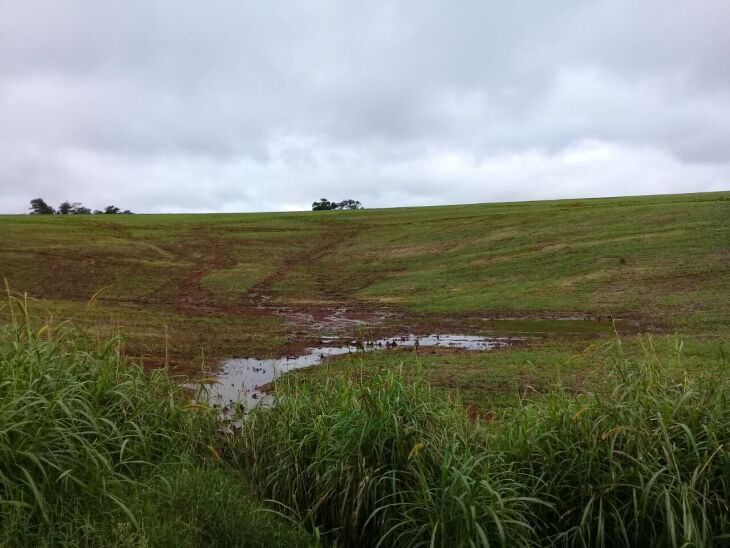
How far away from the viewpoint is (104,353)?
6.87 metres

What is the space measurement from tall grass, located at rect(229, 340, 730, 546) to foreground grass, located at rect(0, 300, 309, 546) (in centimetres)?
70

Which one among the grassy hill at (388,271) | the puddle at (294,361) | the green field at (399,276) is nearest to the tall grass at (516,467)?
the green field at (399,276)

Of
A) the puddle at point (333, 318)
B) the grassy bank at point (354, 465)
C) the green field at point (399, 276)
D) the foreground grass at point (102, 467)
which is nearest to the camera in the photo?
the foreground grass at point (102, 467)

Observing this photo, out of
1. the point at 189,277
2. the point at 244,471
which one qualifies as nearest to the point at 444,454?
the point at 244,471

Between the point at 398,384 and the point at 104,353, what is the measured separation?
366 cm

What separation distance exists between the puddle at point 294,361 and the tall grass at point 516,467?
5412 millimetres

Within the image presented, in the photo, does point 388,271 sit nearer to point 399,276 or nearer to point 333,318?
point 399,276

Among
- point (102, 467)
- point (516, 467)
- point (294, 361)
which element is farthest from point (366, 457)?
point (294, 361)

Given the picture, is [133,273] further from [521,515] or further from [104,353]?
[521,515]

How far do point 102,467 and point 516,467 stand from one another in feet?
14.3

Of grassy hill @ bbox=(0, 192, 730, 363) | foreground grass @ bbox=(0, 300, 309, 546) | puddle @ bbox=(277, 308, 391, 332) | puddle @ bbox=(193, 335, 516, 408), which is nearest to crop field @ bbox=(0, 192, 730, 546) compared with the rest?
foreground grass @ bbox=(0, 300, 309, 546)

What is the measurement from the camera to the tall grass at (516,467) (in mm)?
5359

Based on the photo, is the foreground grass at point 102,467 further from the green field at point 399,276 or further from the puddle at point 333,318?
the puddle at point 333,318

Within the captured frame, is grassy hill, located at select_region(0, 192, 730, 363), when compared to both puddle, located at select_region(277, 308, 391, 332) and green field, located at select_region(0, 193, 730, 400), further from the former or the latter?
puddle, located at select_region(277, 308, 391, 332)
